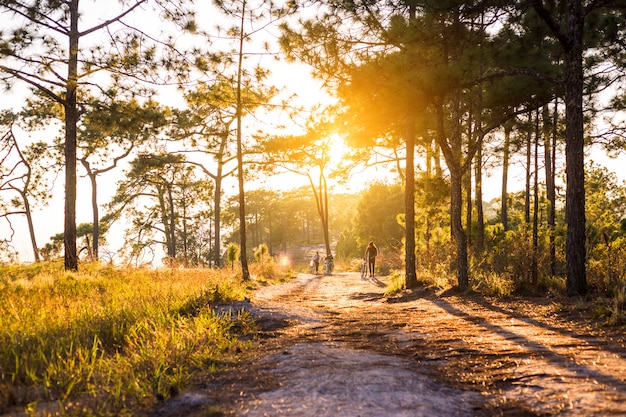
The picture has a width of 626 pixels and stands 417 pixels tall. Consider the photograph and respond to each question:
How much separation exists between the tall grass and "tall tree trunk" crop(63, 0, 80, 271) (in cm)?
638

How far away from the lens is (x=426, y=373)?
3.82m

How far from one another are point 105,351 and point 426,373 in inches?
126

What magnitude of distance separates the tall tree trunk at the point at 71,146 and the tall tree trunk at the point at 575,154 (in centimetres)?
1252

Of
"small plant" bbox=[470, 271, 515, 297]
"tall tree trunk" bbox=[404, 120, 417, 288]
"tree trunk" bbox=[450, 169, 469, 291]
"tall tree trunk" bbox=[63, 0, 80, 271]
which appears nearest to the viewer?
"small plant" bbox=[470, 271, 515, 297]

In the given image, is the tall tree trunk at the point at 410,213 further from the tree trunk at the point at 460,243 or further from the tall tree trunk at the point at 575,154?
the tall tree trunk at the point at 575,154

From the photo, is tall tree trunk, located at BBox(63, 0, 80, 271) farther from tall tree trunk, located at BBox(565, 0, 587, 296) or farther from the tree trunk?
tall tree trunk, located at BBox(565, 0, 587, 296)

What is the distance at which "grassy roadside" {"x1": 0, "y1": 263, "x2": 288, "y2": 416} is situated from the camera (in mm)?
3037

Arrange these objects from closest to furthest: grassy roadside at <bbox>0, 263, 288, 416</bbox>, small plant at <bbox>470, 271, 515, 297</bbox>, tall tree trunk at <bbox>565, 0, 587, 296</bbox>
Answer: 1. grassy roadside at <bbox>0, 263, 288, 416</bbox>
2. tall tree trunk at <bbox>565, 0, 587, 296</bbox>
3. small plant at <bbox>470, 271, 515, 297</bbox>

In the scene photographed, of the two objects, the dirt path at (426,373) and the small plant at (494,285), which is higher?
the dirt path at (426,373)

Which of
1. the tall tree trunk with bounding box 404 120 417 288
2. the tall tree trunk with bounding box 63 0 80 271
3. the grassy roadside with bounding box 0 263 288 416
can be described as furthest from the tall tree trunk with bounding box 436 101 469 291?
the tall tree trunk with bounding box 63 0 80 271

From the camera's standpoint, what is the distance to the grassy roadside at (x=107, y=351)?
3.04 meters

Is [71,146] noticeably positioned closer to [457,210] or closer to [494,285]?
[457,210]

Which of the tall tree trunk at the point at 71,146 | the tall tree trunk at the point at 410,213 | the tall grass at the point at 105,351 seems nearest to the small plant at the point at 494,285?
the tall tree trunk at the point at 410,213

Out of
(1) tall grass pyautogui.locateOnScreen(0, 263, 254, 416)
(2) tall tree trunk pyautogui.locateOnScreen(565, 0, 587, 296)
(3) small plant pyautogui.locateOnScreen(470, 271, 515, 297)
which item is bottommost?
(3) small plant pyautogui.locateOnScreen(470, 271, 515, 297)
